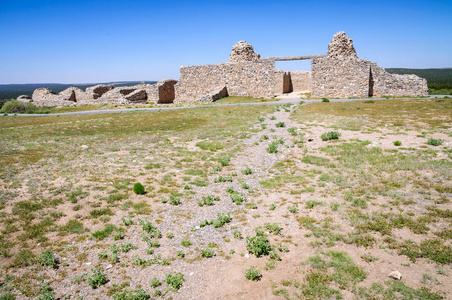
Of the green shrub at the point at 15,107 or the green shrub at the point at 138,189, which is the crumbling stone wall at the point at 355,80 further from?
the green shrub at the point at 15,107

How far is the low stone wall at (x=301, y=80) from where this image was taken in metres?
49.3

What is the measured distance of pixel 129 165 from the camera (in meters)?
11.6

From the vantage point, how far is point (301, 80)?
1962 inches

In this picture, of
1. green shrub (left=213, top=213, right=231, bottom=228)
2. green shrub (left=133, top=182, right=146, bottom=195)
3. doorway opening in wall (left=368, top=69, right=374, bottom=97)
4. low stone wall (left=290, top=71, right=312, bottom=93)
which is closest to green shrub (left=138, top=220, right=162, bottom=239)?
green shrub (left=213, top=213, right=231, bottom=228)

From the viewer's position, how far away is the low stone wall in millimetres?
49344

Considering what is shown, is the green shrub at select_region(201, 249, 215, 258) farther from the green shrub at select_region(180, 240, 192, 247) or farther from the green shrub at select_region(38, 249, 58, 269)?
the green shrub at select_region(38, 249, 58, 269)

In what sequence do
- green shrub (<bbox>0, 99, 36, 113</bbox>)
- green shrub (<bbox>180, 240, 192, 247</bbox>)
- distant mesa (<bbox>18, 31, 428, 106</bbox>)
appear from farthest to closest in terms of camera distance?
green shrub (<bbox>0, 99, 36, 113</bbox>) < distant mesa (<bbox>18, 31, 428, 106</bbox>) < green shrub (<bbox>180, 240, 192, 247</bbox>)

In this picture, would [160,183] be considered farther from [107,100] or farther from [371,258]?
[107,100]

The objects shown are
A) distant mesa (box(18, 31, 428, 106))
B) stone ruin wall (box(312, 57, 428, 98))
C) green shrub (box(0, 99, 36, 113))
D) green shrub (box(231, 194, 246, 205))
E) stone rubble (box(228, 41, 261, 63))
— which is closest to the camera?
green shrub (box(231, 194, 246, 205))

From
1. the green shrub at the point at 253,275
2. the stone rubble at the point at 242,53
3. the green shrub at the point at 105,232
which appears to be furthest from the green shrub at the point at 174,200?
the stone rubble at the point at 242,53

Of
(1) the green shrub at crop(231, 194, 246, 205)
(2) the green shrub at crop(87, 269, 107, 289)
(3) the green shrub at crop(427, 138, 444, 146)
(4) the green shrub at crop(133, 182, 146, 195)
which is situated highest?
(3) the green shrub at crop(427, 138, 444, 146)

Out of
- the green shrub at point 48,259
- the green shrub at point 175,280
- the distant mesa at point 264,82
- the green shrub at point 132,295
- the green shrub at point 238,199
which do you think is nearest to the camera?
the green shrub at point 132,295

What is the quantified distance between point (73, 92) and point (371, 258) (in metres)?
58.2

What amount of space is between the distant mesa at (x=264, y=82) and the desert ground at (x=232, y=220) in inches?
931
